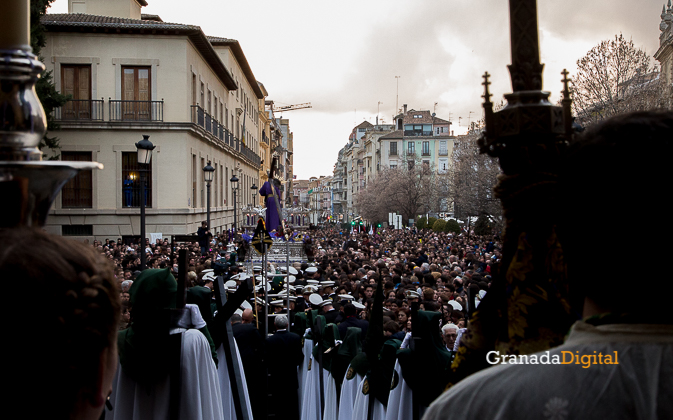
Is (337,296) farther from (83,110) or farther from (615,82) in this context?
(83,110)

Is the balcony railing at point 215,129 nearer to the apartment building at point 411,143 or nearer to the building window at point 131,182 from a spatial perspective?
the building window at point 131,182

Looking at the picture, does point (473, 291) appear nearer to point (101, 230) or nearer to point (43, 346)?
point (43, 346)

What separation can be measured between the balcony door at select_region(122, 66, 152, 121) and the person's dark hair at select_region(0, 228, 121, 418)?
3070 cm

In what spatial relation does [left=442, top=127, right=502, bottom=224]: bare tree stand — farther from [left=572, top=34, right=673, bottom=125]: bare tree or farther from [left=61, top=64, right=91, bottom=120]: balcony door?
[left=61, top=64, right=91, bottom=120]: balcony door

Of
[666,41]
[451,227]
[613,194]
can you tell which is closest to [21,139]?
[613,194]

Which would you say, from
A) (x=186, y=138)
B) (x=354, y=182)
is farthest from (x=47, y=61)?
(x=354, y=182)

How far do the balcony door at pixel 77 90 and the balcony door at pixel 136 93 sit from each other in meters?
1.80

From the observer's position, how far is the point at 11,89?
1539 mm

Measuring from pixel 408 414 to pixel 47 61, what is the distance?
30332 mm

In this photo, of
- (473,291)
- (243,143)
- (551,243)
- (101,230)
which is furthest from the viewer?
(243,143)

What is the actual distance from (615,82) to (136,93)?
2329 cm

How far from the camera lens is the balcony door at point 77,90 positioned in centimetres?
2939

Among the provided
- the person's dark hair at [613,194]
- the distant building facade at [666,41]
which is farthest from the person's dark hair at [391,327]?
the distant building facade at [666,41]

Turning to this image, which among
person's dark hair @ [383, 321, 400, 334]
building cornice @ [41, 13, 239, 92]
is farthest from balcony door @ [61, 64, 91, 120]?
person's dark hair @ [383, 321, 400, 334]
